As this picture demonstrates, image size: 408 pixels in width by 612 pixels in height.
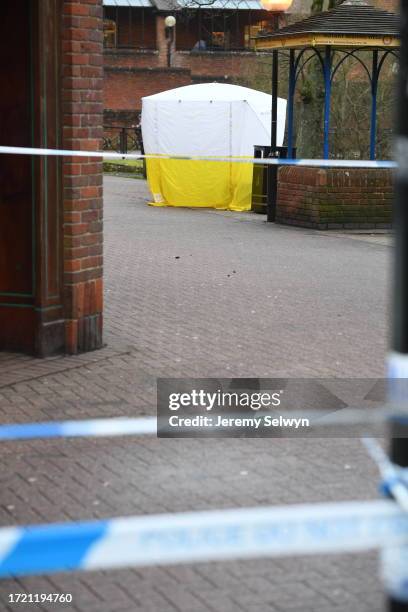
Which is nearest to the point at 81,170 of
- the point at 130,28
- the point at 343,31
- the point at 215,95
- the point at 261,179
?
the point at 343,31

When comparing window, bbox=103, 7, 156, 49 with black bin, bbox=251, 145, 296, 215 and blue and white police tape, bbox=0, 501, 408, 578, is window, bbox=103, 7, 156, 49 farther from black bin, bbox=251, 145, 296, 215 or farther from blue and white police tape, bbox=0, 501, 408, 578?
blue and white police tape, bbox=0, 501, 408, 578

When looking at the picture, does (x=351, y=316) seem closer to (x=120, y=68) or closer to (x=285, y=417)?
(x=285, y=417)

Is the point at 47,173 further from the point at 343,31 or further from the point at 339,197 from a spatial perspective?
the point at 339,197

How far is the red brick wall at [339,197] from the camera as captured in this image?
17.9m

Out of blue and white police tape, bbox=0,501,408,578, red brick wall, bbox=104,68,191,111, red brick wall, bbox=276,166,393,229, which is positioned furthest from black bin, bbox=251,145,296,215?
red brick wall, bbox=104,68,191,111

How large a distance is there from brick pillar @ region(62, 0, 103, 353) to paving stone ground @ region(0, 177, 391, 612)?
36 cm

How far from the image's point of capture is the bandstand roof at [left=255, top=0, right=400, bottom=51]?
1730cm

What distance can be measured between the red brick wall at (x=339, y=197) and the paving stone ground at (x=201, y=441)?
3.55 m

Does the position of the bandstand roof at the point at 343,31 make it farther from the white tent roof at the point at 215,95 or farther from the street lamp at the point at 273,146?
the white tent roof at the point at 215,95

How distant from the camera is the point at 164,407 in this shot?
673 cm

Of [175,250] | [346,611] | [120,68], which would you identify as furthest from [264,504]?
[120,68]

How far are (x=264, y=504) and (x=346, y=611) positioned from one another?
1.12 m

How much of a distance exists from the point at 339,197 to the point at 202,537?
16484 millimetres

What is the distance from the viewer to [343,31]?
17344 millimetres
